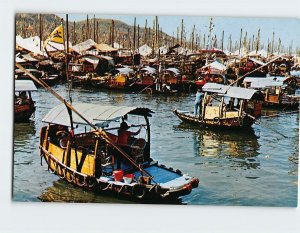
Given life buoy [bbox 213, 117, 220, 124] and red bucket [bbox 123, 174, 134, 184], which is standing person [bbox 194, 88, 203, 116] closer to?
life buoy [bbox 213, 117, 220, 124]

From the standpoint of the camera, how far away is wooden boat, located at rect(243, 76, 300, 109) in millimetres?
5711

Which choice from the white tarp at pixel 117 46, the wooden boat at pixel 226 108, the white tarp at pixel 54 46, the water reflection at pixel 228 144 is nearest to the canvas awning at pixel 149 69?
the white tarp at pixel 117 46

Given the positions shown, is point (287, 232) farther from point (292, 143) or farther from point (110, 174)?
point (110, 174)

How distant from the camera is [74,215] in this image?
521 cm

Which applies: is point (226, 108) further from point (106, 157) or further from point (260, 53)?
point (106, 157)

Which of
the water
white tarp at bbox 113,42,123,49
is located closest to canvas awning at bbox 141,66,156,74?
the water

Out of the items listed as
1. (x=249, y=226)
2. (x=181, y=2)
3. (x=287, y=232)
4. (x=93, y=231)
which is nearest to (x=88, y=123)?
(x=93, y=231)

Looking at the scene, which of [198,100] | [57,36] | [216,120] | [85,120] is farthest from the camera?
[216,120]

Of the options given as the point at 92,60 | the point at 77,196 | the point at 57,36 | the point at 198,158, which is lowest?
the point at 77,196

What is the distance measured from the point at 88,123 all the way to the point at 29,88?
87cm

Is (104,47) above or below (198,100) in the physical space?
above

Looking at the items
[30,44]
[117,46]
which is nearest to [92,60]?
[117,46]

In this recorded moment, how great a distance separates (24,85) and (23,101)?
17 cm

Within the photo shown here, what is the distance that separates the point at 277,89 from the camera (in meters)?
6.09
